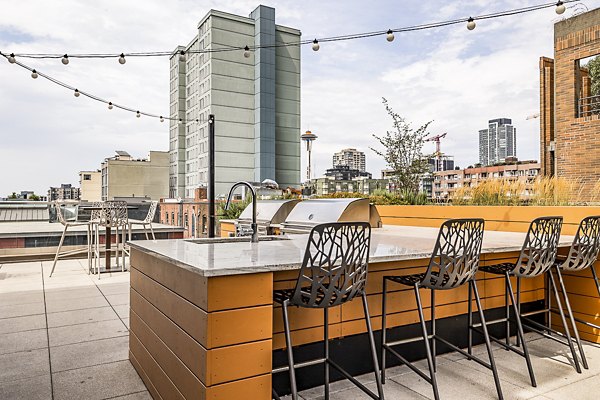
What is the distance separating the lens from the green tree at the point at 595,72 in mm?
8920

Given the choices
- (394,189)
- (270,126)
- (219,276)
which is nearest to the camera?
(219,276)

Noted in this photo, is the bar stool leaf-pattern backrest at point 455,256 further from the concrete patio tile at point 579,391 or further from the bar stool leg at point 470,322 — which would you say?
the concrete patio tile at point 579,391

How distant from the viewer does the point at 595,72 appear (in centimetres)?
906

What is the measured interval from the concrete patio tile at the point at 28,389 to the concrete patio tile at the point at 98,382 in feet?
0.15

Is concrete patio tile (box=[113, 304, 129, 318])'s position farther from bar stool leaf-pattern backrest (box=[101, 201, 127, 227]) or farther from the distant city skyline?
the distant city skyline

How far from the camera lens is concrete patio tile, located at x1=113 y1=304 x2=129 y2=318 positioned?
402cm

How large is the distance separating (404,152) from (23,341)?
604 centimetres

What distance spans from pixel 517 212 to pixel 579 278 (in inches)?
35.3

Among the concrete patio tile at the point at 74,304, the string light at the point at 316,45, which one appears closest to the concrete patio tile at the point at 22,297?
the concrete patio tile at the point at 74,304

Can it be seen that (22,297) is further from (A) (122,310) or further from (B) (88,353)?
(B) (88,353)

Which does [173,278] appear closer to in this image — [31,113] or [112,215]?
[112,215]

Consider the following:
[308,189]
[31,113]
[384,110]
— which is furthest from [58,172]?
[384,110]

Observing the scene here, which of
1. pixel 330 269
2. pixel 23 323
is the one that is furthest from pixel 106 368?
pixel 330 269

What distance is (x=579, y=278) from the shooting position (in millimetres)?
3416
